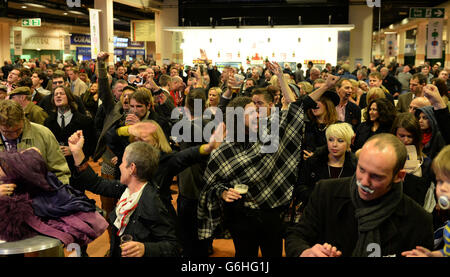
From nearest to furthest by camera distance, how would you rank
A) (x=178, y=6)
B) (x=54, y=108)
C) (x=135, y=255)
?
1. (x=135, y=255)
2. (x=54, y=108)
3. (x=178, y=6)

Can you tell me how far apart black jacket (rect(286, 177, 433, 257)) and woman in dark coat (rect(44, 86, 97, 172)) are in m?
3.35

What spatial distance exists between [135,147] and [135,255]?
693 mm

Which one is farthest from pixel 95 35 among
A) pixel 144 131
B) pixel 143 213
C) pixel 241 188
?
pixel 143 213

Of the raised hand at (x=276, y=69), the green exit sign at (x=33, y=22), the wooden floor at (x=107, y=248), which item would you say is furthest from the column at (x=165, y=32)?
the raised hand at (x=276, y=69)

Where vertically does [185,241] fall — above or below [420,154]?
below

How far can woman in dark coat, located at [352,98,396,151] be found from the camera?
182 inches

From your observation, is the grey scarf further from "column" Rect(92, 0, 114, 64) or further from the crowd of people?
"column" Rect(92, 0, 114, 64)

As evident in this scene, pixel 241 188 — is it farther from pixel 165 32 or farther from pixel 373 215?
pixel 165 32

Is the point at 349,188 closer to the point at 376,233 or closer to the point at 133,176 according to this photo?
the point at 376,233

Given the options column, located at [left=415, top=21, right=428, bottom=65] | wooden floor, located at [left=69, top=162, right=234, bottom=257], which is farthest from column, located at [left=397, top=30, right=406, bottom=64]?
wooden floor, located at [left=69, top=162, right=234, bottom=257]

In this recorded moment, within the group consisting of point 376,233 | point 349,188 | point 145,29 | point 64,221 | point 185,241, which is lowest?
point 185,241

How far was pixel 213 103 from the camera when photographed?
21.3 ft

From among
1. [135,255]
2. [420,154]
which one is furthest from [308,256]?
[420,154]
